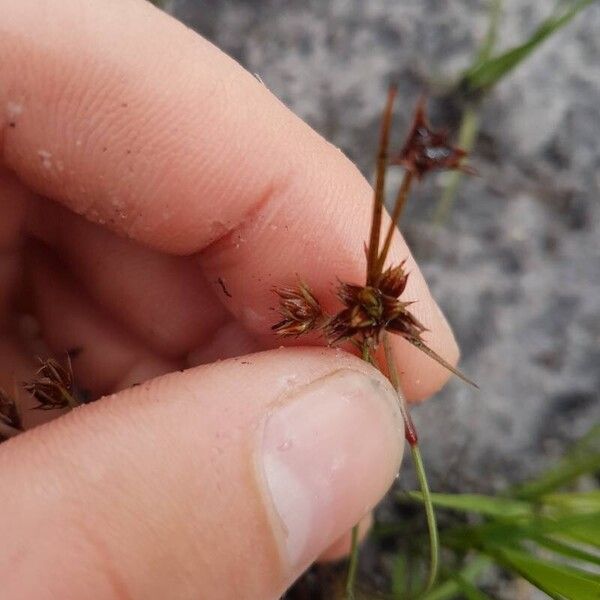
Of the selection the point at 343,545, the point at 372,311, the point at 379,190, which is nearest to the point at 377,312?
the point at 372,311

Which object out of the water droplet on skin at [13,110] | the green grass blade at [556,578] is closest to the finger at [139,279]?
the water droplet on skin at [13,110]

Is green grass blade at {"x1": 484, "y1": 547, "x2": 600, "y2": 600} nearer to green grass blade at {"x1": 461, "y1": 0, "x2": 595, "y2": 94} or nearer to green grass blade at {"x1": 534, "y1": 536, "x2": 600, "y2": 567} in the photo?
green grass blade at {"x1": 534, "y1": 536, "x2": 600, "y2": 567}

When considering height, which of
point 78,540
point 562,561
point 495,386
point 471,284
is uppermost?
point 471,284

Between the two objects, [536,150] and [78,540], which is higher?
[536,150]

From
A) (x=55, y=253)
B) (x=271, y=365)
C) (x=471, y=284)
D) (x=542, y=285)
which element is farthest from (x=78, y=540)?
(x=542, y=285)

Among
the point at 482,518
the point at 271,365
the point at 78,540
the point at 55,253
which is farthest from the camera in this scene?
the point at 482,518

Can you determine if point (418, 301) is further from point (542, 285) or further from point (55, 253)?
point (55, 253)

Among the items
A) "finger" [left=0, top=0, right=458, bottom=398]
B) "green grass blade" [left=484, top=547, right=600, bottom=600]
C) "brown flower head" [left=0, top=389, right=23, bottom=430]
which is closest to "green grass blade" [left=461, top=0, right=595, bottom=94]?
"finger" [left=0, top=0, right=458, bottom=398]

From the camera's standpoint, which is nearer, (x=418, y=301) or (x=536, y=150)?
(x=418, y=301)

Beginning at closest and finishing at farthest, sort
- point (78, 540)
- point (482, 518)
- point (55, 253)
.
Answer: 1. point (78, 540)
2. point (55, 253)
3. point (482, 518)
